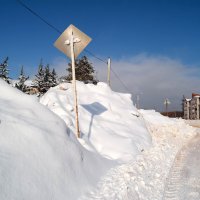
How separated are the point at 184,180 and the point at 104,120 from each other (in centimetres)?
622

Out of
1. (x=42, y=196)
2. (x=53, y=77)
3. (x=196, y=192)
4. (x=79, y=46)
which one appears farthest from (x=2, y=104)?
(x=53, y=77)

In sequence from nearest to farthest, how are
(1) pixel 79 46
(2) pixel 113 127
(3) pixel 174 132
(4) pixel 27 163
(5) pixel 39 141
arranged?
(4) pixel 27 163, (5) pixel 39 141, (1) pixel 79 46, (2) pixel 113 127, (3) pixel 174 132

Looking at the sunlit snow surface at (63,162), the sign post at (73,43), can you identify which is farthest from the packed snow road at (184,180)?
the sign post at (73,43)

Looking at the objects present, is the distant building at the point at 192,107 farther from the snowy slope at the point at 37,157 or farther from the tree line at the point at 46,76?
the snowy slope at the point at 37,157

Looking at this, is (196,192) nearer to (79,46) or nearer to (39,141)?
(39,141)

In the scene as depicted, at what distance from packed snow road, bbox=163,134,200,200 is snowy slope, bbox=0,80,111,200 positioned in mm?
1734

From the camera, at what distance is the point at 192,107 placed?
2879 inches

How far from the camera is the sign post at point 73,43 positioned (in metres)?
8.60

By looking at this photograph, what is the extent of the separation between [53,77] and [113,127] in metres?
35.8

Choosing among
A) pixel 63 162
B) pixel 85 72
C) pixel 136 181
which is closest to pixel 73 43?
pixel 63 162

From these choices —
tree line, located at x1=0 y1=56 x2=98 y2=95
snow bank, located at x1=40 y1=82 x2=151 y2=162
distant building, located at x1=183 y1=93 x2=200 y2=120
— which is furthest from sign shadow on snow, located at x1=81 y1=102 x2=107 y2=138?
distant building, located at x1=183 y1=93 x2=200 y2=120

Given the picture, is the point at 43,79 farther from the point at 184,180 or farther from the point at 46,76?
the point at 184,180

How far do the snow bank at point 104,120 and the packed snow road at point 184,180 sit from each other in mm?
1642

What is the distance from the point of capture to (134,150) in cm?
982
